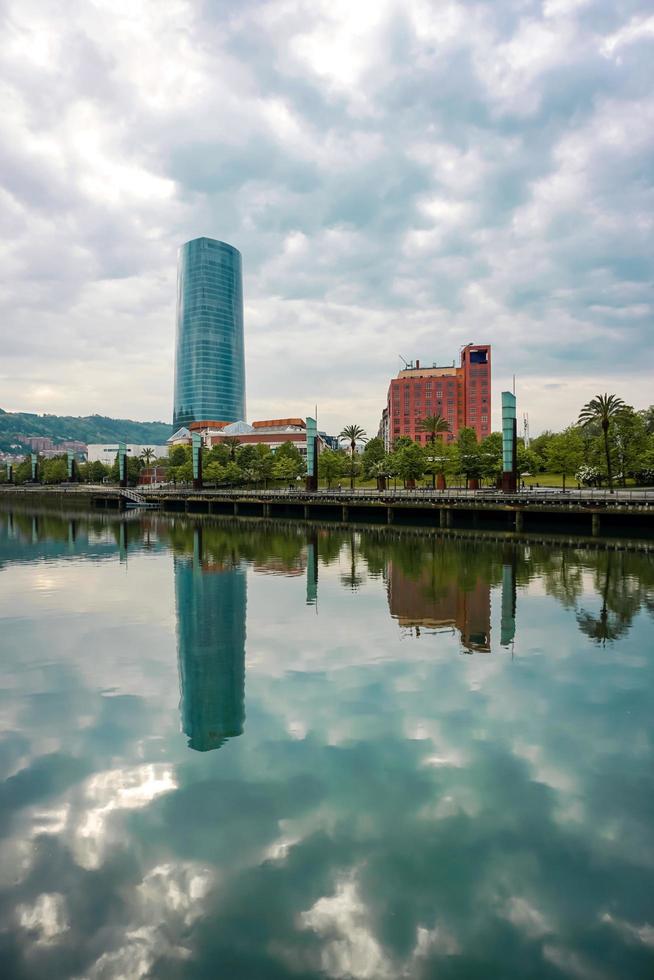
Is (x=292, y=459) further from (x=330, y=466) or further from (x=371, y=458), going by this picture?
(x=371, y=458)

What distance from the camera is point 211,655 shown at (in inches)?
869

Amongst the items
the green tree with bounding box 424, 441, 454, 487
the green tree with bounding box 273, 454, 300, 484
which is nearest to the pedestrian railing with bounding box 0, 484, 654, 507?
the green tree with bounding box 424, 441, 454, 487

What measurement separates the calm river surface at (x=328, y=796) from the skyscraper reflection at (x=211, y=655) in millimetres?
130

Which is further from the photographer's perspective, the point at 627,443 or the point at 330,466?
the point at 330,466

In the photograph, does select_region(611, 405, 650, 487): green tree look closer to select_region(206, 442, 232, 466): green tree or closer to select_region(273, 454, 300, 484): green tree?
select_region(273, 454, 300, 484): green tree

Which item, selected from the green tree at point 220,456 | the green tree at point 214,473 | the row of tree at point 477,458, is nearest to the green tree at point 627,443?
the row of tree at point 477,458

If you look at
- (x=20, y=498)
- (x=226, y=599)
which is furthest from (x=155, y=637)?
(x=20, y=498)

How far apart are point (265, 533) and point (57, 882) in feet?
200

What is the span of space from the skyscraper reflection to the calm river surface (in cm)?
13

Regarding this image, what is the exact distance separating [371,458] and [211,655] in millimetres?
115916

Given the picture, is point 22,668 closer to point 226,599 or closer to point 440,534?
point 226,599

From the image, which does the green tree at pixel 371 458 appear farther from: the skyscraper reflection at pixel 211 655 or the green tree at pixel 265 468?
the skyscraper reflection at pixel 211 655

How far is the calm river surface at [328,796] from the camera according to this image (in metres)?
8.47

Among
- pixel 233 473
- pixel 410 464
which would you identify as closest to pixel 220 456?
pixel 233 473
